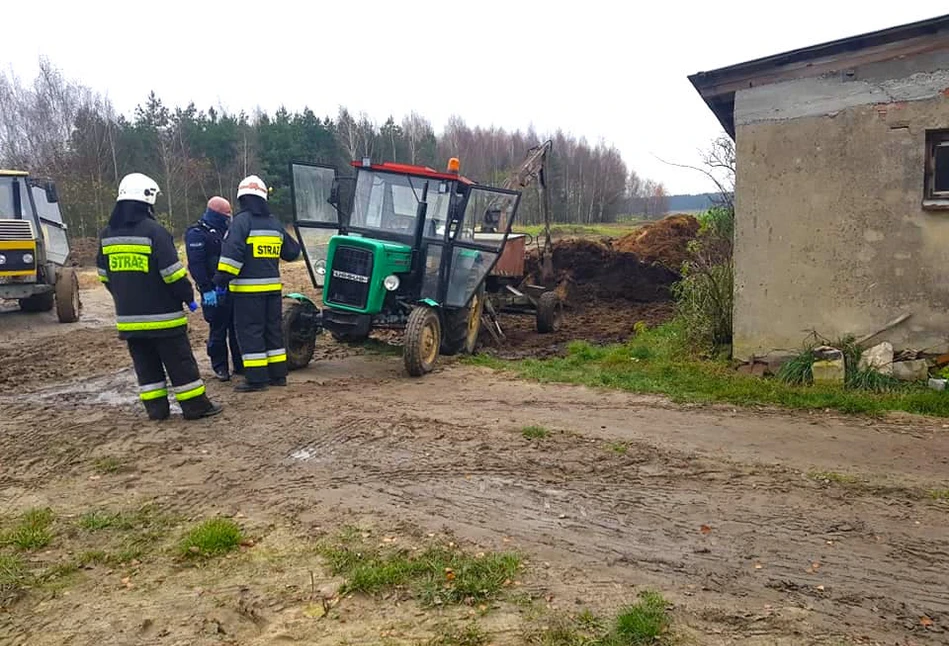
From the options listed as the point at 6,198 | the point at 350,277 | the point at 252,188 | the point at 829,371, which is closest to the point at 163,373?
the point at 252,188

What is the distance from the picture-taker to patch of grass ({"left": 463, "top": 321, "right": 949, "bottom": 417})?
6.73 metres

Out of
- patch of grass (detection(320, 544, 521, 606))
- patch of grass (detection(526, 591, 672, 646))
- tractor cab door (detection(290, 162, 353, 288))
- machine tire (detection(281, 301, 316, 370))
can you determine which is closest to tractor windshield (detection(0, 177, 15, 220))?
tractor cab door (detection(290, 162, 353, 288))

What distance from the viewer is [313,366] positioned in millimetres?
9273

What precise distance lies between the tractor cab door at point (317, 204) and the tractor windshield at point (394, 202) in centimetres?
20

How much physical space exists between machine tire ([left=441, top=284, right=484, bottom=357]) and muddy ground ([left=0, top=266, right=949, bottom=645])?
6.53 feet

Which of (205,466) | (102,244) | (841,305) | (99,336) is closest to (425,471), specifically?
(205,466)

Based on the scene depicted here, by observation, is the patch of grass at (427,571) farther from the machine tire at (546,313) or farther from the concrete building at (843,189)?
the machine tire at (546,313)

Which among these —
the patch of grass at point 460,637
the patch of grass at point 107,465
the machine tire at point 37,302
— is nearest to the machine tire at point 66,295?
the machine tire at point 37,302

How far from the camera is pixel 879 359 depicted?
728 centimetres

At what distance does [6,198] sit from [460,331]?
382 inches

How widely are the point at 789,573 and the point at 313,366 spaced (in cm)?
678

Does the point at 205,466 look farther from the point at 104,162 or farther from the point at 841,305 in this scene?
the point at 104,162

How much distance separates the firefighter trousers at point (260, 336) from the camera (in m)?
7.34

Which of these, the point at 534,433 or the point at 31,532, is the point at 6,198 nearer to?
the point at 31,532
